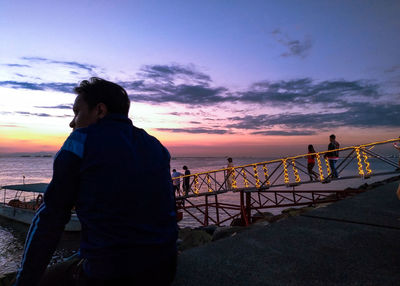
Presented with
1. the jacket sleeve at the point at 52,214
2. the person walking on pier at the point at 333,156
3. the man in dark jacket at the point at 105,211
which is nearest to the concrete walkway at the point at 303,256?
the man in dark jacket at the point at 105,211

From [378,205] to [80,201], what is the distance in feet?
18.9

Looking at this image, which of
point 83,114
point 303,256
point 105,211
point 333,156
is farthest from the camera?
point 333,156

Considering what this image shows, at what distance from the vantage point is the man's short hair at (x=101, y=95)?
5.04 ft

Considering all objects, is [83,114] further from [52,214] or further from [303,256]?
[303,256]

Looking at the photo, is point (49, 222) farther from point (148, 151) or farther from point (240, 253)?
point (240, 253)

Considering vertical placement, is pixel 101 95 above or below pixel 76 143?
above

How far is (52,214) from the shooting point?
1.21 meters

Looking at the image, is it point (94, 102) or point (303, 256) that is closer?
point (94, 102)

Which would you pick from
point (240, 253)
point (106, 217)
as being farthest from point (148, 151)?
point (240, 253)

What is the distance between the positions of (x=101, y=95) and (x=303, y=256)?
246 cm

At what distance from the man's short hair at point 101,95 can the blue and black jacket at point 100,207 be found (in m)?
0.31

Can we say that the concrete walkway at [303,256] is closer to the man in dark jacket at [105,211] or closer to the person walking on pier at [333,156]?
the man in dark jacket at [105,211]

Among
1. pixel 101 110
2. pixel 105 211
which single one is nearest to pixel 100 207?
pixel 105 211

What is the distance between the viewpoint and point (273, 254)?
2.51m
